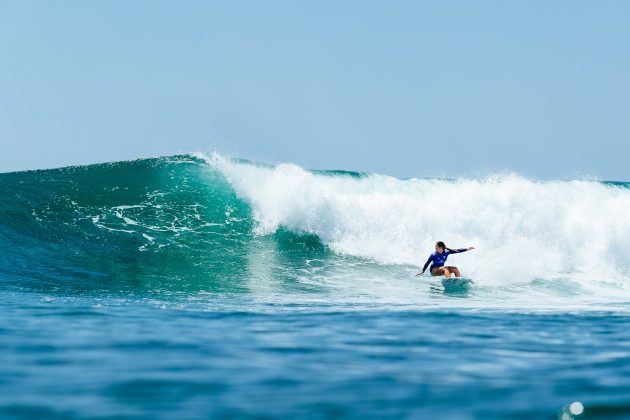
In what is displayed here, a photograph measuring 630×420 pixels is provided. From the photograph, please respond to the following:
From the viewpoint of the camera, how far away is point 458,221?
20.3m

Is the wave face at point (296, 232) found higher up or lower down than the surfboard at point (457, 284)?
higher up

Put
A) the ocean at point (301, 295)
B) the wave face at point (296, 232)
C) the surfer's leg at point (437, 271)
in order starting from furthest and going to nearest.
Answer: the surfer's leg at point (437, 271) → the wave face at point (296, 232) → the ocean at point (301, 295)

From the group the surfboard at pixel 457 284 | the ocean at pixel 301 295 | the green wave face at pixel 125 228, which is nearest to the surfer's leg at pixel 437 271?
the ocean at pixel 301 295

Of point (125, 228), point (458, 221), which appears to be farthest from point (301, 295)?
point (458, 221)

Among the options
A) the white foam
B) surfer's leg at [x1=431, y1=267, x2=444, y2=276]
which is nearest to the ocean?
the white foam

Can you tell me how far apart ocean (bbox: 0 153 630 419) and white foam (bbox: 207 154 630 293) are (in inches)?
2.7

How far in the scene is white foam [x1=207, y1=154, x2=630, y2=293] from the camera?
1819cm

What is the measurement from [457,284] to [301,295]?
3459mm

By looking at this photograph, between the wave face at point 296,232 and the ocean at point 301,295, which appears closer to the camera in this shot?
the ocean at point 301,295

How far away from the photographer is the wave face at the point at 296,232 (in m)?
13.4

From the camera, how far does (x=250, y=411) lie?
12.8 feet

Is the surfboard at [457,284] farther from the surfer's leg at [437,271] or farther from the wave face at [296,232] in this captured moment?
the surfer's leg at [437,271]

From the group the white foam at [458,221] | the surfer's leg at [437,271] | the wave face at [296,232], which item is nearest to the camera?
the wave face at [296,232]

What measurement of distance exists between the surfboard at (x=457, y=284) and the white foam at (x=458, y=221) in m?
2.63
